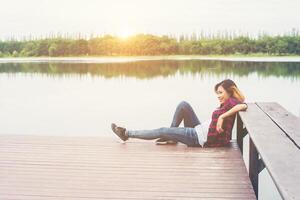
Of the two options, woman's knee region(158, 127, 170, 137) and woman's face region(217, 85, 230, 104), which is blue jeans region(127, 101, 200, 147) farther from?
woman's face region(217, 85, 230, 104)

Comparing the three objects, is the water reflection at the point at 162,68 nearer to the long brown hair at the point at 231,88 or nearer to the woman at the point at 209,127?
the woman at the point at 209,127

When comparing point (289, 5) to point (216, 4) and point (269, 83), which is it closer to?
point (216, 4)

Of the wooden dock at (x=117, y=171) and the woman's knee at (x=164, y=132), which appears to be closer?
the wooden dock at (x=117, y=171)

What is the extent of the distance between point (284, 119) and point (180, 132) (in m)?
1.00

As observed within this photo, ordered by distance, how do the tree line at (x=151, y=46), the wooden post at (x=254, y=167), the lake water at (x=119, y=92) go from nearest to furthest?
the wooden post at (x=254, y=167), the lake water at (x=119, y=92), the tree line at (x=151, y=46)

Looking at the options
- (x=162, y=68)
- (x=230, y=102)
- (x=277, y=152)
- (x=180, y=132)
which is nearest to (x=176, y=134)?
(x=180, y=132)

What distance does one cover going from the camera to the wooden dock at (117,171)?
3.14m

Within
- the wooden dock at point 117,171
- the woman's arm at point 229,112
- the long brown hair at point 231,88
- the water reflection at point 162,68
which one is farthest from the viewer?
the water reflection at point 162,68

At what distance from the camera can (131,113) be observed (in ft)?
47.9

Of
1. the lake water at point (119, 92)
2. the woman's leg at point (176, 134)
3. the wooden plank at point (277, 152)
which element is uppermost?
the wooden plank at point (277, 152)

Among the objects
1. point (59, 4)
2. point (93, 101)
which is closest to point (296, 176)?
point (93, 101)

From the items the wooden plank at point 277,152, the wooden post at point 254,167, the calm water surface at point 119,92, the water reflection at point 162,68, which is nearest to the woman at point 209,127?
the wooden plank at point 277,152

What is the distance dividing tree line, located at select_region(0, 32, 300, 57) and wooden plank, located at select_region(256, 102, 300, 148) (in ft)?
57.2

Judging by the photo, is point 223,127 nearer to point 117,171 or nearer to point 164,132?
point 164,132
